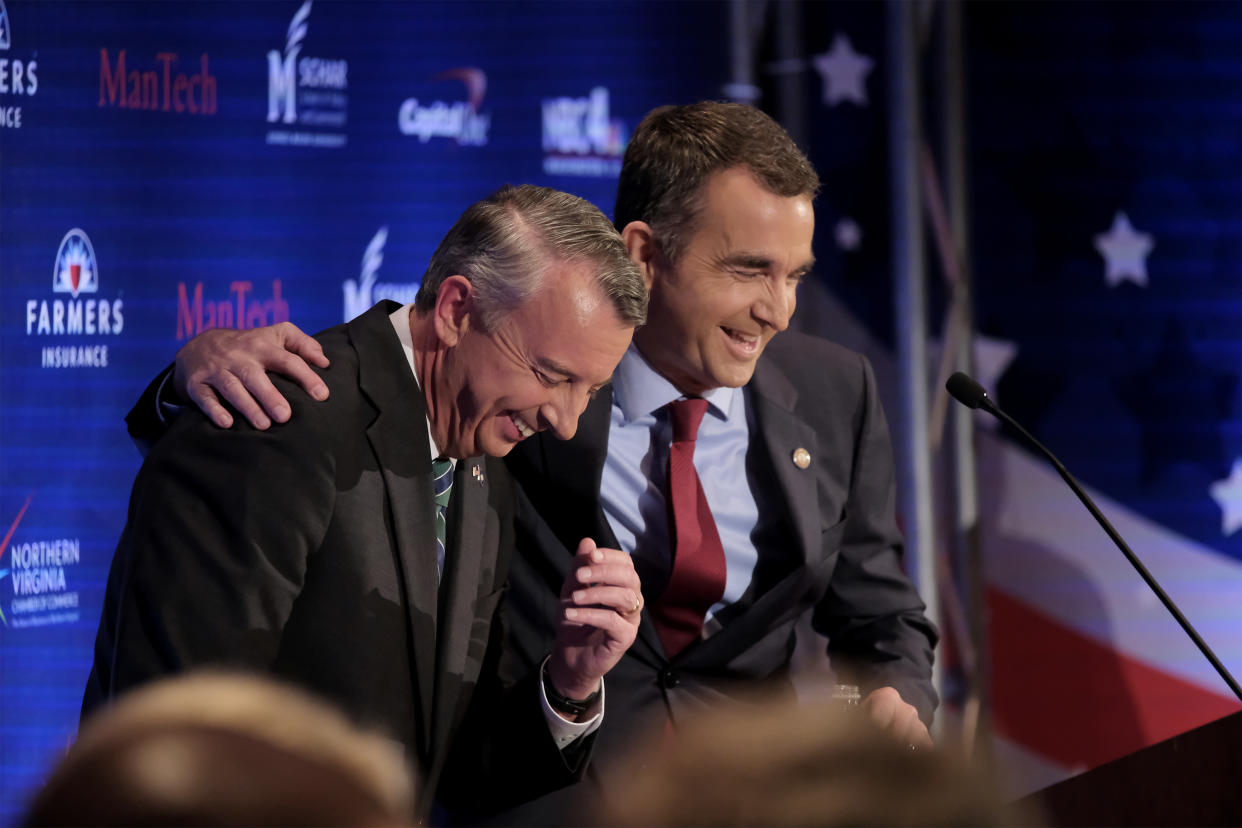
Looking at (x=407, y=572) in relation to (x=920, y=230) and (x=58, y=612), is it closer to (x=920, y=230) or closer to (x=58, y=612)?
(x=58, y=612)

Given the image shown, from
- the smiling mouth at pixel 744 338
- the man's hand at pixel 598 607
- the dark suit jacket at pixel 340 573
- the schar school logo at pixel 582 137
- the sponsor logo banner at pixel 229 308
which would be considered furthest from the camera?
the schar school logo at pixel 582 137

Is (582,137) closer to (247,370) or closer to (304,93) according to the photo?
(304,93)

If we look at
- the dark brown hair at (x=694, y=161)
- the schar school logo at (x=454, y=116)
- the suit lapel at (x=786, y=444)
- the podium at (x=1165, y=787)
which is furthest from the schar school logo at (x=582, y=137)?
the podium at (x=1165, y=787)

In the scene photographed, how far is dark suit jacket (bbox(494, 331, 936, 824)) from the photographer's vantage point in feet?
7.58

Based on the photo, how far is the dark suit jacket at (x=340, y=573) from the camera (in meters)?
1.70

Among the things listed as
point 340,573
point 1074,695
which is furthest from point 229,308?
point 1074,695

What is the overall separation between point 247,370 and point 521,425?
0.42 meters

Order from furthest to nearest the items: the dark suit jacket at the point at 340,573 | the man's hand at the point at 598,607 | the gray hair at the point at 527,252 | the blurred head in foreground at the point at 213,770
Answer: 1. the gray hair at the point at 527,252
2. the man's hand at the point at 598,607
3. the dark suit jacket at the point at 340,573
4. the blurred head in foreground at the point at 213,770

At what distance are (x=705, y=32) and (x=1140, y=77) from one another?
4.79ft

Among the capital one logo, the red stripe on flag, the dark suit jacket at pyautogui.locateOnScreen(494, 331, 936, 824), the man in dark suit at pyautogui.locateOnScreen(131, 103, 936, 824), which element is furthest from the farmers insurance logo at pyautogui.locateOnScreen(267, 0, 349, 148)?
the red stripe on flag

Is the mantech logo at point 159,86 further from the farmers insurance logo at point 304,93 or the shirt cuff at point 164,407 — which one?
the shirt cuff at point 164,407

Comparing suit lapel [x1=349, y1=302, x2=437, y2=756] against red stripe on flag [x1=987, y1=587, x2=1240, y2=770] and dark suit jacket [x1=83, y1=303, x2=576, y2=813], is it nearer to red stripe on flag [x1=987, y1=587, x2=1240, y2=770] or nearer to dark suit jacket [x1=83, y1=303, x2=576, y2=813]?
dark suit jacket [x1=83, y1=303, x2=576, y2=813]

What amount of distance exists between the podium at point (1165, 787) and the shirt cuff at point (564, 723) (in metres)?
0.68

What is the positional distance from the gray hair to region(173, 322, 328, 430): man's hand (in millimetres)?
233
